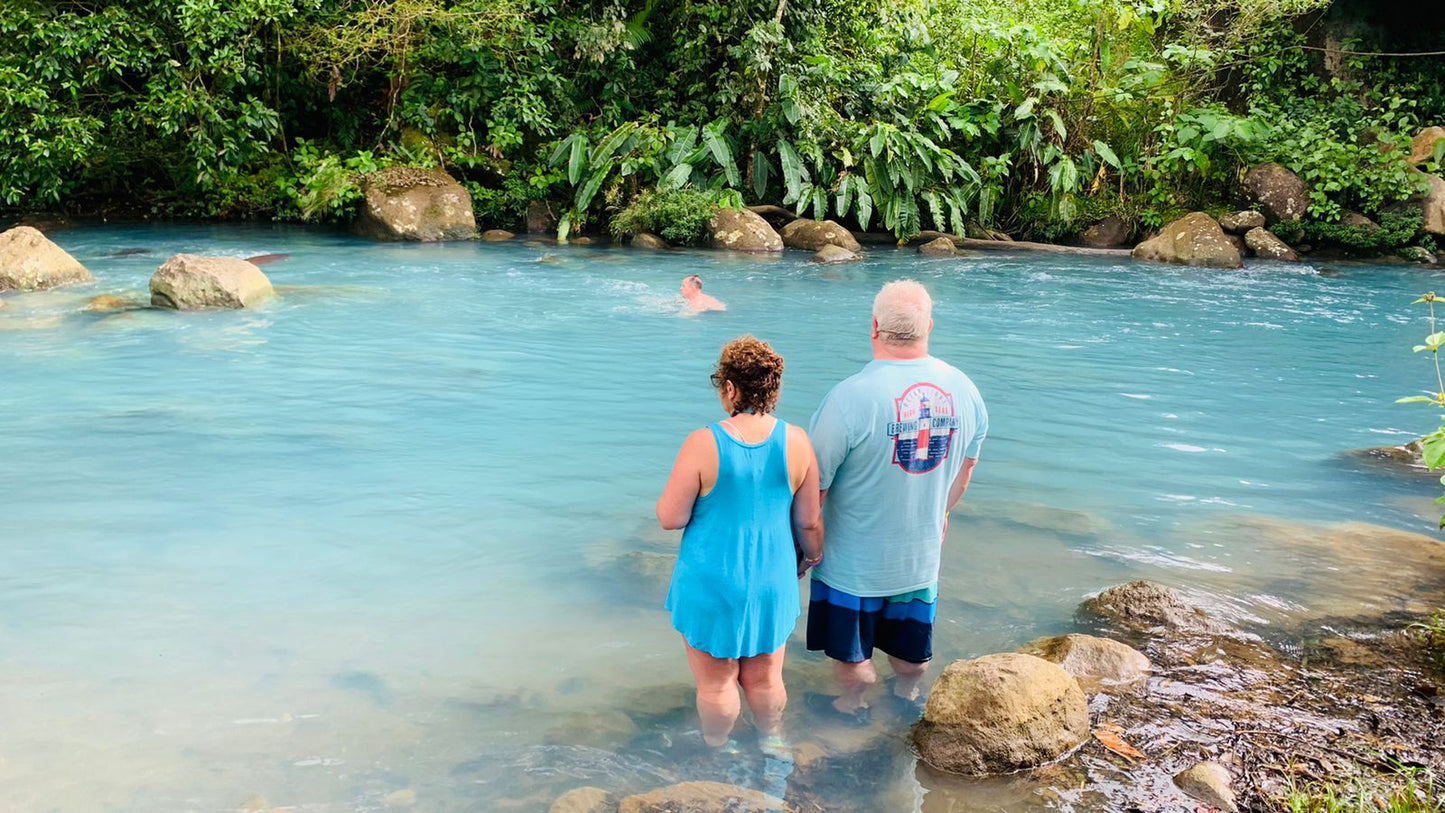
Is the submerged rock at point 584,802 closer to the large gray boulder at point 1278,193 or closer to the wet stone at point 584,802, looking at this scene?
the wet stone at point 584,802

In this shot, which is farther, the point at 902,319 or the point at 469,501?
the point at 469,501

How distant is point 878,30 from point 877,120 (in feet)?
6.41

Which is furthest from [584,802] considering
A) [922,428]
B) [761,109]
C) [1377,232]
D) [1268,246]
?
[1377,232]

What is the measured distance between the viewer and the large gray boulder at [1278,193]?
18938 mm

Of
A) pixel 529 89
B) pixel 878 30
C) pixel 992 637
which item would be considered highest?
pixel 878 30

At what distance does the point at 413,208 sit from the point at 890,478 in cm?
1609

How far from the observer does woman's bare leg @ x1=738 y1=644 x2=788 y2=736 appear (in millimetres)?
3787

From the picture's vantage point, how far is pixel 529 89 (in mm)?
19547

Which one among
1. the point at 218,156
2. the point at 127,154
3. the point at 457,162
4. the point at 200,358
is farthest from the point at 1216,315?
the point at 127,154

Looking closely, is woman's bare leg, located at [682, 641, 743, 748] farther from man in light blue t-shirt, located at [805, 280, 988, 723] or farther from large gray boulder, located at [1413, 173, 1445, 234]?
large gray boulder, located at [1413, 173, 1445, 234]

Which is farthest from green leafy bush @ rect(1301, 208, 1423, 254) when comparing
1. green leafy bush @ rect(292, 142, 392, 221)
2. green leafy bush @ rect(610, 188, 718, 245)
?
green leafy bush @ rect(292, 142, 392, 221)

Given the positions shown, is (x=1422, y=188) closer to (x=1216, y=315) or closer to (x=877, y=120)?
(x=1216, y=315)

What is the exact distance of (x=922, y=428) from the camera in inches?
149

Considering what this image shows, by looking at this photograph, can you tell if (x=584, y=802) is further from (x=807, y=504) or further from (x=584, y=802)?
(x=807, y=504)
